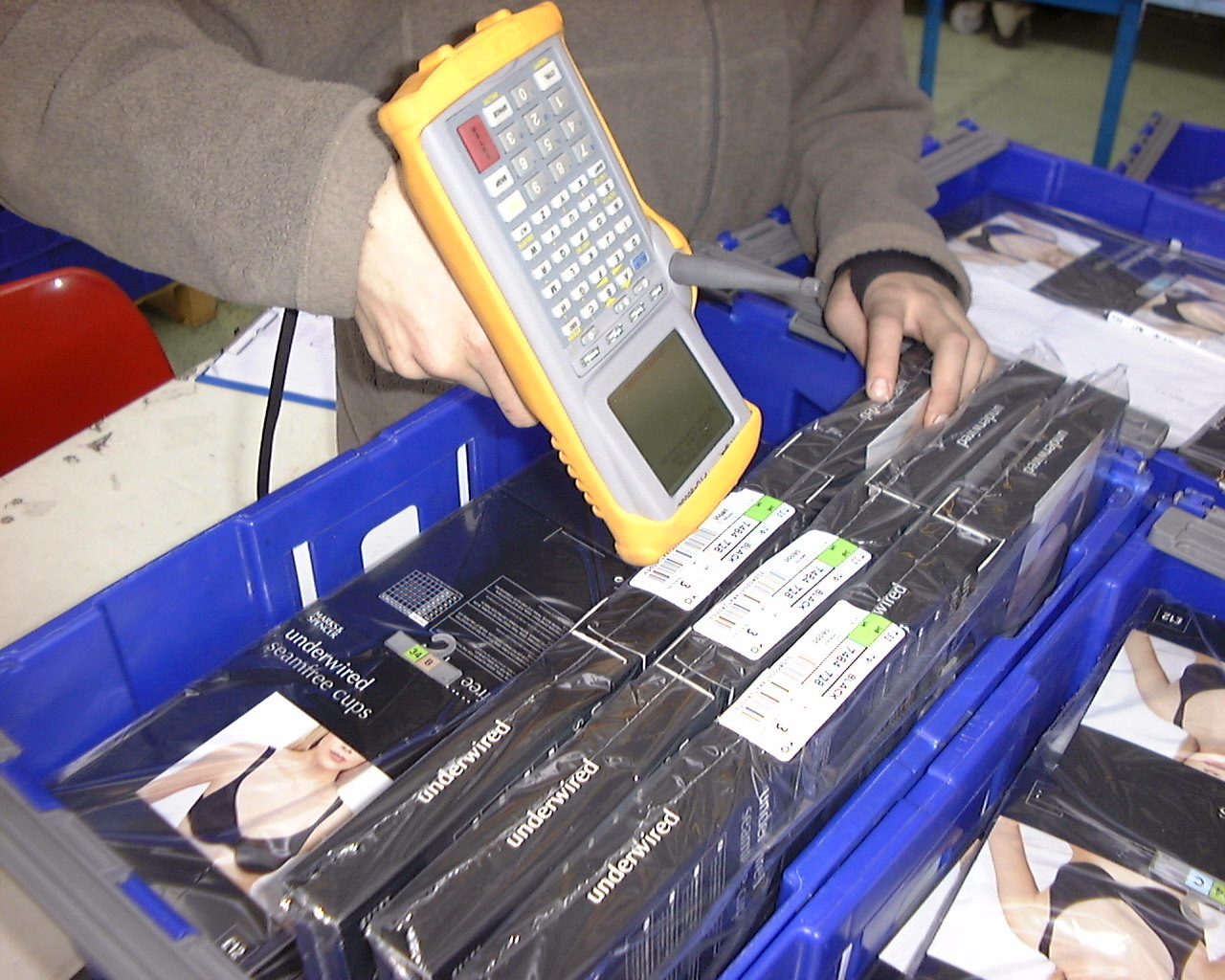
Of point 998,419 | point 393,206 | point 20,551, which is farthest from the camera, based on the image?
point 20,551

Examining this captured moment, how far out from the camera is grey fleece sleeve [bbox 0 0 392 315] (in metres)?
0.39

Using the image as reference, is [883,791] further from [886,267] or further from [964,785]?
[886,267]

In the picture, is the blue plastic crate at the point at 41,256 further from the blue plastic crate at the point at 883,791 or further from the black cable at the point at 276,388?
the blue plastic crate at the point at 883,791

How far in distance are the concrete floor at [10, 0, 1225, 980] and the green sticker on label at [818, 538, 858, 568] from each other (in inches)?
74.0

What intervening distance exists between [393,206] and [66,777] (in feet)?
0.90

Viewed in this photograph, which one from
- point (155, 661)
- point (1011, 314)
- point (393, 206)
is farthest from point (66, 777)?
point (1011, 314)

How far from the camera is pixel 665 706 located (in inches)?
14.9

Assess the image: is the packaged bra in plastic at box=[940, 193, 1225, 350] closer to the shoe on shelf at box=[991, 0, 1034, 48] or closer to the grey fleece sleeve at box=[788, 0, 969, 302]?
the grey fleece sleeve at box=[788, 0, 969, 302]

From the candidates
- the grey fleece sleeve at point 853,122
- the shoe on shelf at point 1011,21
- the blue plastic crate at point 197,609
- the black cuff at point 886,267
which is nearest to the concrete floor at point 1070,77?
the shoe on shelf at point 1011,21

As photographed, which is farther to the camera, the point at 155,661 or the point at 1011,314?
the point at 1011,314

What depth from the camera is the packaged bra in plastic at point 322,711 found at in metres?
0.40

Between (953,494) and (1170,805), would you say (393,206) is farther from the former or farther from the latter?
(1170,805)

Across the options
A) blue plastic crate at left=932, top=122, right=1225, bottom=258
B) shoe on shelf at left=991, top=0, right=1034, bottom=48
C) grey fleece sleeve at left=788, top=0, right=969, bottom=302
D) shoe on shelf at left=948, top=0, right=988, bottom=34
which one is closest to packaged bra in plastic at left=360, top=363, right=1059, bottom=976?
grey fleece sleeve at left=788, top=0, right=969, bottom=302

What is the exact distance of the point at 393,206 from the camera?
15.5 inches
